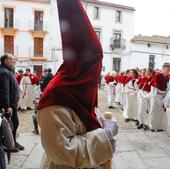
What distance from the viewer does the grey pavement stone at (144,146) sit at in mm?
4426

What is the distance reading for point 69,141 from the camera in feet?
3.76

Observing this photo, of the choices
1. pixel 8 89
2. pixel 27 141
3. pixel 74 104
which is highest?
pixel 74 104

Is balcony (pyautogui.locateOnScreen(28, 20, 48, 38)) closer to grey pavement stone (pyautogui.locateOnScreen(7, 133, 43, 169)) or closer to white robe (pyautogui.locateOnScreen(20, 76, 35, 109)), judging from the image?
white robe (pyautogui.locateOnScreen(20, 76, 35, 109))

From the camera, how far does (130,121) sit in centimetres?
755

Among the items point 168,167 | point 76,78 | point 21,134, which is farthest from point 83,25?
point 21,134

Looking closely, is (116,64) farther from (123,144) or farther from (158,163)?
(158,163)

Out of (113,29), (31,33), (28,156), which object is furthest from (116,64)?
(28,156)

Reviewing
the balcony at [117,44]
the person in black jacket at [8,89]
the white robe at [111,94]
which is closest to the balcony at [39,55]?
the balcony at [117,44]

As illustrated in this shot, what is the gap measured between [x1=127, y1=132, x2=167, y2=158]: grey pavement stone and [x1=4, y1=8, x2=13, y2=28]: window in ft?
77.2

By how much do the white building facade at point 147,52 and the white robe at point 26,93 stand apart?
21.4m

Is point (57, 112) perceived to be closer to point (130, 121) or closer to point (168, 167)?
point (168, 167)

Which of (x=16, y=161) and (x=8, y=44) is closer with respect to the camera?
(x=16, y=161)

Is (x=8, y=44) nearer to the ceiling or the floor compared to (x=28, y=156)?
nearer to the ceiling

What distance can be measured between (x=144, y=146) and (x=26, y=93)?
612cm
